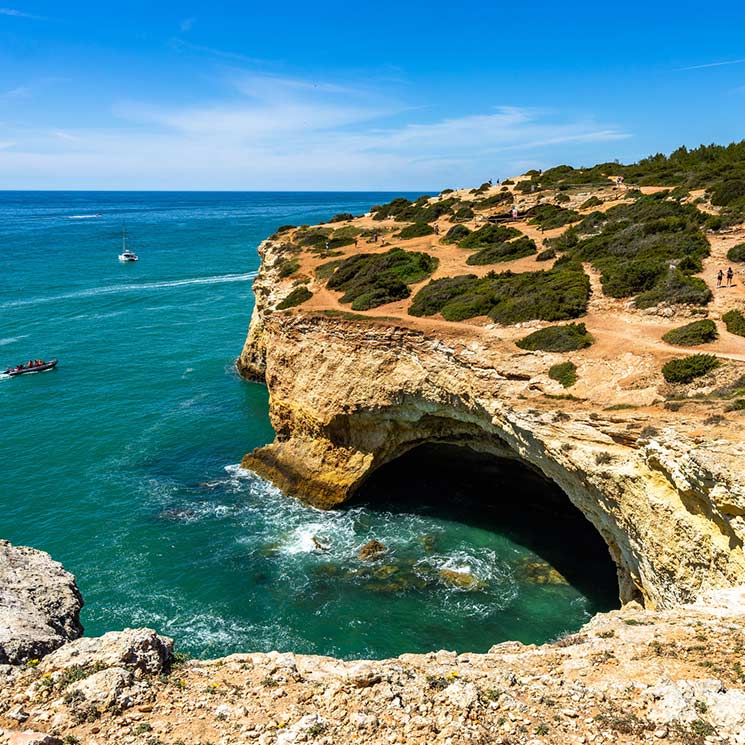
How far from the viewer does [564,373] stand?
72.1 ft

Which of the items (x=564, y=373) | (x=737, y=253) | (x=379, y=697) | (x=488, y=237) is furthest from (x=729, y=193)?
(x=379, y=697)

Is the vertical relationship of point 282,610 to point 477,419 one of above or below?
below

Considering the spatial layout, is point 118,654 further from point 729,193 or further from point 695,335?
point 729,193

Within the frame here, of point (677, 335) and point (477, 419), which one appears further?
point (477, 419)

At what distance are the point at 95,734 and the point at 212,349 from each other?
1883 inches

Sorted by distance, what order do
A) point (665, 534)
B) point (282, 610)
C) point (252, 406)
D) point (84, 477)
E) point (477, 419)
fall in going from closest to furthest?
point (665, 534)
point (282, 610)
point (477, 419)
point (84, 477)
point (252, 406)

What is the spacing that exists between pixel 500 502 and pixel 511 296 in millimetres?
11091

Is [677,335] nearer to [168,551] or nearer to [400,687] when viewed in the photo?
[400,687]

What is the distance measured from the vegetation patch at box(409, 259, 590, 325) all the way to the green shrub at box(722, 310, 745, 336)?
19.9 feet

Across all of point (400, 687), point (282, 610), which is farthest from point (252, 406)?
point (400, 687)

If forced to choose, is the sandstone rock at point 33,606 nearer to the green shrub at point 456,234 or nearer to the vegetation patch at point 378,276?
the vegetation patch at point 378,276

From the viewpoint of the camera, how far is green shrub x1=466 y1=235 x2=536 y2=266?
38.9 metres

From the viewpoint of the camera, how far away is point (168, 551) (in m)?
25.6

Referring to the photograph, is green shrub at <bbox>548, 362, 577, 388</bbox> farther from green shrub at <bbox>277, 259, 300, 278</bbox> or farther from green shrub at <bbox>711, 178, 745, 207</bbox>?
green shrub at <bbox>711, 178, 745, 207</bbox>
